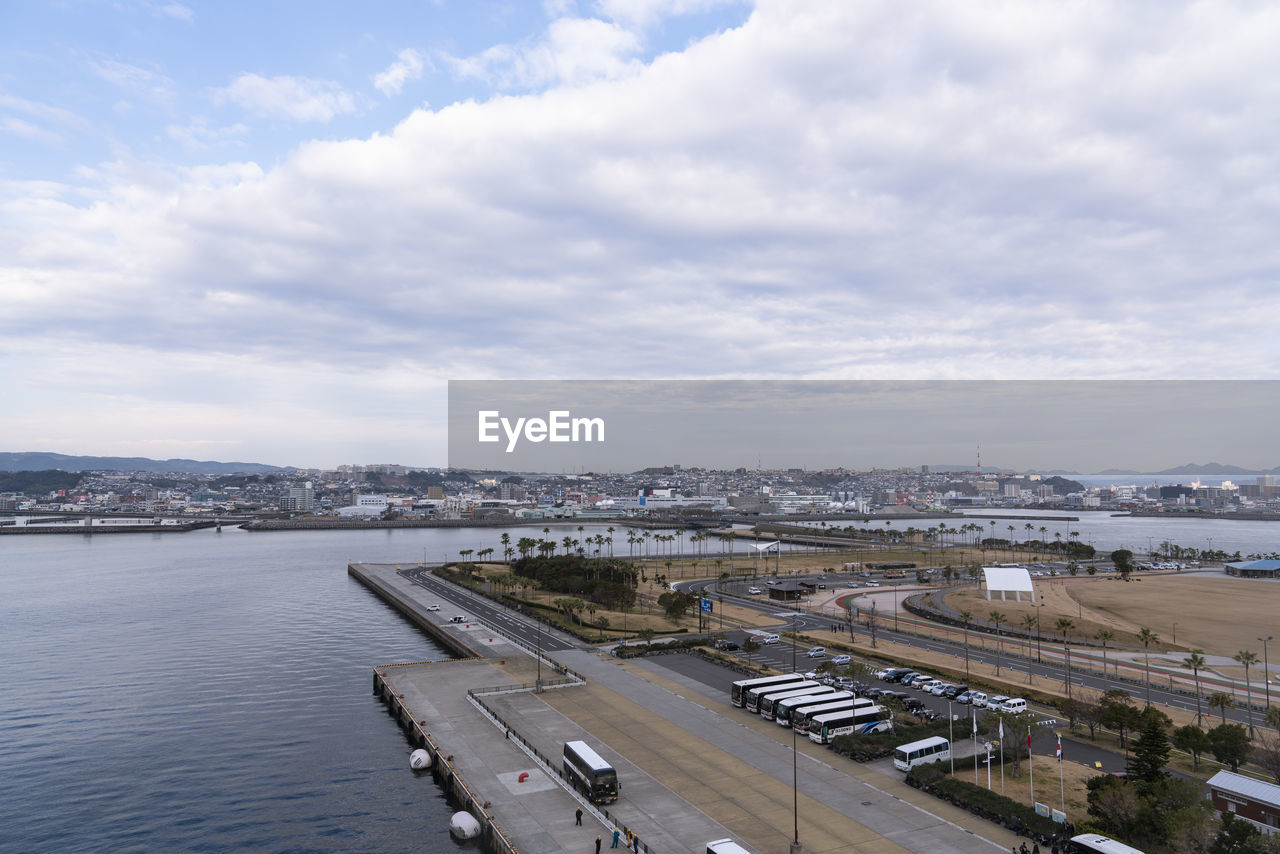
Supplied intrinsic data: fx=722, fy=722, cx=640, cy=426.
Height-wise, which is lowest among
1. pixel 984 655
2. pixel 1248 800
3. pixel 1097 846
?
pixel 984 655

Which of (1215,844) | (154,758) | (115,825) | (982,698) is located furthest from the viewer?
(982,698)

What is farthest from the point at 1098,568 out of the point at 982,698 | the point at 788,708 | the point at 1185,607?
the point at 788,708

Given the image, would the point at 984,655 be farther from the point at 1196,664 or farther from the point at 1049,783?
the point at 1049,783

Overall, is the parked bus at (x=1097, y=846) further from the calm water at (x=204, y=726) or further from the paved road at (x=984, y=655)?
the paved road at (x=984, y=655)

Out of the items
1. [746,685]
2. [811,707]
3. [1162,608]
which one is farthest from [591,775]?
[1162,608]

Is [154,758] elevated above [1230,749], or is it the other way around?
[1230,749]

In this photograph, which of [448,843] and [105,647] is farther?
[105,647]

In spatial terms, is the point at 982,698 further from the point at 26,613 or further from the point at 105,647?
the point at 26,613
